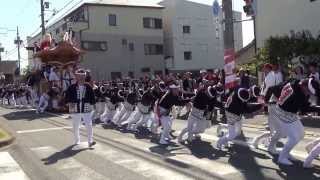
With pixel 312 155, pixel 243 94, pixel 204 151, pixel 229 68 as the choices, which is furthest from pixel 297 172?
pixel 229 68

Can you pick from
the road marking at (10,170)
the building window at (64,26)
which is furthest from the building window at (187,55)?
the road marking at (10,170)

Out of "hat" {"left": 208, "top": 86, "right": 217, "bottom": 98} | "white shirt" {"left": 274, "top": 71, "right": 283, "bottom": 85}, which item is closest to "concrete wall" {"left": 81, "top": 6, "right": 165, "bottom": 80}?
"white shirt" {"left": 274, "top": 71, "right": 283, "bottom": 85}

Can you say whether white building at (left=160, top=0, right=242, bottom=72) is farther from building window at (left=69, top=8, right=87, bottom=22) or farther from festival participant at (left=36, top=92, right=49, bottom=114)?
festival participant at (left=36, top=92, right=49, bottom=114)

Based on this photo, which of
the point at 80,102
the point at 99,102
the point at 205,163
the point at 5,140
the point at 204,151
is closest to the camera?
the point at 205,163

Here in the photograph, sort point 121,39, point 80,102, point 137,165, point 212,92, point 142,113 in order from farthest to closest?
point 121,39 < point 142,113 < point 80,102 < point 212,92 < point 137,165

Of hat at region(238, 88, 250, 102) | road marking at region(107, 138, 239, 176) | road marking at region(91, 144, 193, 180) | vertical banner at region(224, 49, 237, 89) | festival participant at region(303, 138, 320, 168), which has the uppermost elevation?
vertical banner at region(224, 49, 237, 89)

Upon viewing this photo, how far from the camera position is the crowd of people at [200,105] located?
372 inches

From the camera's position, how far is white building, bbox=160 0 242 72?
174ft

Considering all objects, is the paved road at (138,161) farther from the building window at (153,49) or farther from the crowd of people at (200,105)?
the building window at (153,49)

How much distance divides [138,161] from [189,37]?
4354cm

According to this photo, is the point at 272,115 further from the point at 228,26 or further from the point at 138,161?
the point at 228,26

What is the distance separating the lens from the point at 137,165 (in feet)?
33.8

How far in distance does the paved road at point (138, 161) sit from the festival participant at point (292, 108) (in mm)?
364

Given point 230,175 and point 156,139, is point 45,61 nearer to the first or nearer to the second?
point 156,139
